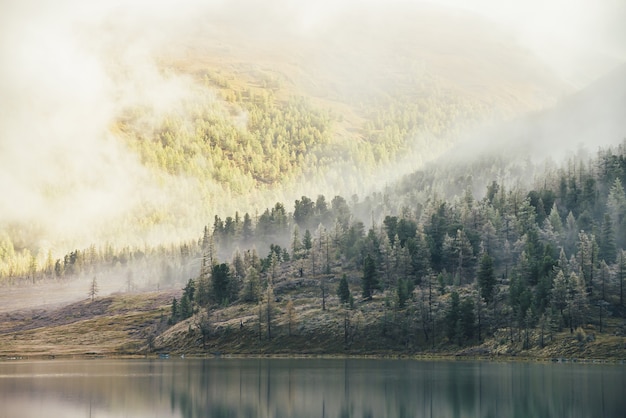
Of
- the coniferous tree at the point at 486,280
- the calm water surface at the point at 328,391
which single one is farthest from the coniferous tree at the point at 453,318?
the calm water surface at the point at 328,391

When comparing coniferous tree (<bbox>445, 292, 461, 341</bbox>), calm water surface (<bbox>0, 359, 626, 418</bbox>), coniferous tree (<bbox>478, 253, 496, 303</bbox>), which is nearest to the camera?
calm water surface (<bbox>0, 359, 626, 418</bbox>)

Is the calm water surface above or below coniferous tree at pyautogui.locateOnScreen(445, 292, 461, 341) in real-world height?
below

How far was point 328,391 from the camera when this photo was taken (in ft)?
372

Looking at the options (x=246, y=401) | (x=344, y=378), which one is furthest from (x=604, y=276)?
(x=246, y=401)

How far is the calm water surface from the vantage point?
94812 millimetres

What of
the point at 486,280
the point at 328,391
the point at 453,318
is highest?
the point at 486,280

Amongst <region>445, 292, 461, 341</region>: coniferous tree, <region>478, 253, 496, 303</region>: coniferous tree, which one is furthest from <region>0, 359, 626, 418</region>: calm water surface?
<region>478, 253, 496, 303</region>: coniferous tree

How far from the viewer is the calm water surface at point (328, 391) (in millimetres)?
94812

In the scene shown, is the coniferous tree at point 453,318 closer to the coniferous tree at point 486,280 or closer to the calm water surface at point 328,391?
the coniferous tree at point 486,280

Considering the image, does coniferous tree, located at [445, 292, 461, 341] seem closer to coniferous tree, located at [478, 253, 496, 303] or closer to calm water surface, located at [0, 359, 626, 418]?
coniferous tree, located at [478, 253, 496, 303]

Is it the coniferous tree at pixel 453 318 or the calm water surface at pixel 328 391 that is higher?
the coniferous tree at pixel 453 318

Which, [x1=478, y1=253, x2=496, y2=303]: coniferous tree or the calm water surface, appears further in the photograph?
[x1=478, y1=253, x2=496, y2=303]: coniferous tree

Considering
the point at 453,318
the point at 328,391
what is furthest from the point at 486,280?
the point at 328,391

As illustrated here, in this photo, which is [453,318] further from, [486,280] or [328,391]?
[328,391]
